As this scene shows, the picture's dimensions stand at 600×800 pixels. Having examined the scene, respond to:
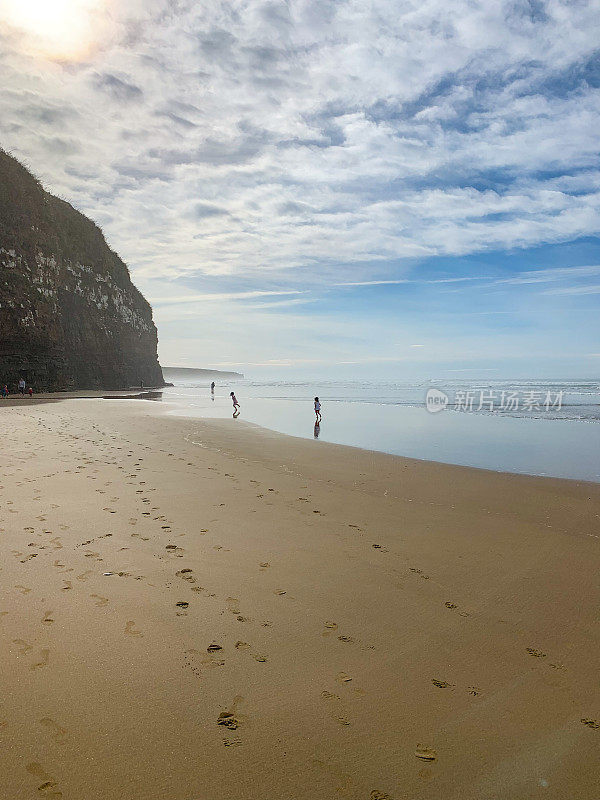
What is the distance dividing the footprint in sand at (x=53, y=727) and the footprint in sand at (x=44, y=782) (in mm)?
215

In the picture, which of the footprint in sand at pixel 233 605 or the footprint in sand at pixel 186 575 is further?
the footprint in sand at pixel 186 575

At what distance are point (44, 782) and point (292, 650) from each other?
1.89 metres

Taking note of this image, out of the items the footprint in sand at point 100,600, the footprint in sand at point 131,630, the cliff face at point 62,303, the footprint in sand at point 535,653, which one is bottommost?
the footprint in sand at point 535,653

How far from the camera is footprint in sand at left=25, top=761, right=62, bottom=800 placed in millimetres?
2404

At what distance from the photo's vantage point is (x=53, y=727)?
9.37 feet

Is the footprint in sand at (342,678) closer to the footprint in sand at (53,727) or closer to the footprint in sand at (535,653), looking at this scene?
the footprint in sand at (535,653)

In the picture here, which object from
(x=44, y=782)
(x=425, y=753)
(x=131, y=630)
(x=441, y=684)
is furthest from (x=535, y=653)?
(x=44, y=782)

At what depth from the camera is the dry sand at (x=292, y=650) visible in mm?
2674

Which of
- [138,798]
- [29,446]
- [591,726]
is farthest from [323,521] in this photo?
[29,446]

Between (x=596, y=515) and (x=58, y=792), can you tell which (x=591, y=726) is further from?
(x=596, y=515)

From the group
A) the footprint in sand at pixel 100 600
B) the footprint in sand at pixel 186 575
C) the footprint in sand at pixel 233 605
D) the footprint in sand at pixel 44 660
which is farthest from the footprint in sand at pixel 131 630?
the footprint in sand at pixel 186 575

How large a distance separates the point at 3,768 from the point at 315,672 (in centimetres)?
201

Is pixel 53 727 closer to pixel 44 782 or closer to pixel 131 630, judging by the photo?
pixel 44 782

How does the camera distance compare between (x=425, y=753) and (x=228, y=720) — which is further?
(x=228, y=720)
